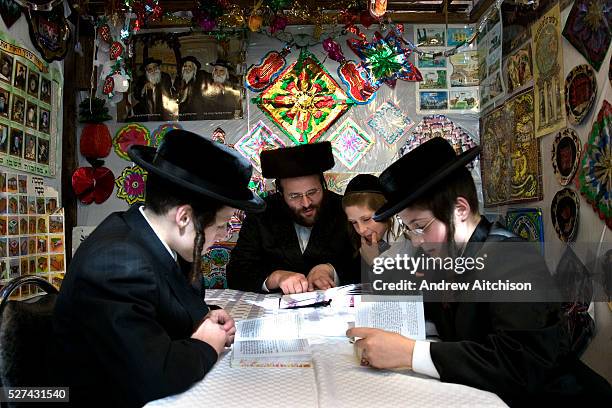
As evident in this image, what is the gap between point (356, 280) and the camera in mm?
3307

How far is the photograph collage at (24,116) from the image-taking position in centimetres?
323

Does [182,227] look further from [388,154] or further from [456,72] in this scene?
[456,72]

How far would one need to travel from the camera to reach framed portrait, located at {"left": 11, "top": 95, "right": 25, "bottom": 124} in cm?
335

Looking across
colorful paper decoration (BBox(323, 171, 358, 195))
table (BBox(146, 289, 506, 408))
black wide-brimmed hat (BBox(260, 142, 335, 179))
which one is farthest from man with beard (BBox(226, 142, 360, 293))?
table (BBox(146, 289, 506, 408))

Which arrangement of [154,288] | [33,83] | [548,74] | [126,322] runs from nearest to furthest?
[126,322]
[154,288]
[548,74]
[33,83]

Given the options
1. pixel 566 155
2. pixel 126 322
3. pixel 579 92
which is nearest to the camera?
pixel 126 322

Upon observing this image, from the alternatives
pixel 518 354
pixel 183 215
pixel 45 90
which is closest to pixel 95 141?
pixel 45 90

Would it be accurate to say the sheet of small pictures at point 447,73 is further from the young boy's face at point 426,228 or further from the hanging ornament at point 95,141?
the young boy's face at point 426,228

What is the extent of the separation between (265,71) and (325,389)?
3.70 m

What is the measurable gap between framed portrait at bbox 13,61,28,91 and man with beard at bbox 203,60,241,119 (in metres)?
1.52

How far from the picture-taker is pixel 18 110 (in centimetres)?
341

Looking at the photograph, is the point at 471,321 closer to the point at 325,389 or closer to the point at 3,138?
the point at 325,389

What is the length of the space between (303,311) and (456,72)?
10.1 ft

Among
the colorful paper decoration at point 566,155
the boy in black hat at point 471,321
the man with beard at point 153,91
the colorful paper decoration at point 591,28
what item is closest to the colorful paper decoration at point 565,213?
the colorful paper decoration at point 566,155
